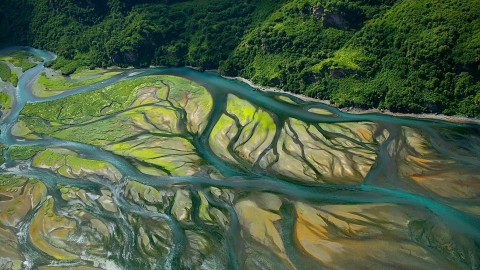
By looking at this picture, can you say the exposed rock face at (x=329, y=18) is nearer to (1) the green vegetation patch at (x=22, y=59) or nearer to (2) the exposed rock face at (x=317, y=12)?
(2) the exposed rock face at (x=317, y=12)

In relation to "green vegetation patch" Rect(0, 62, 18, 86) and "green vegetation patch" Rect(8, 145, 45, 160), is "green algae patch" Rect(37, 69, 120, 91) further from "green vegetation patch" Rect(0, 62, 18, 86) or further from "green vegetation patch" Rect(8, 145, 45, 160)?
"green vegetation patch" Rect(8, 145, 45, 160)

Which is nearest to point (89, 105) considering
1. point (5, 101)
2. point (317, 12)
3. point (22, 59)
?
point (5, 101)

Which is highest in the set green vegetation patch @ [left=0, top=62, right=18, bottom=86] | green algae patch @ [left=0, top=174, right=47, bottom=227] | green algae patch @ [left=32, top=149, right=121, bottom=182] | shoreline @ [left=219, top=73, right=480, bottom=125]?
shoreline @ [left=219, top=73, right=480, bottom=125]

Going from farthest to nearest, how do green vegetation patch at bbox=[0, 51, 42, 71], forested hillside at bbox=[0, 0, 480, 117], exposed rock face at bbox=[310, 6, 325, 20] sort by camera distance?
green vegetation patch at bbox=[0, 51, 42, 71]
exposed rock face at bbox=[310, 6, 325, 20]
forested hillside at bbox=[0, 0, 480, 117]

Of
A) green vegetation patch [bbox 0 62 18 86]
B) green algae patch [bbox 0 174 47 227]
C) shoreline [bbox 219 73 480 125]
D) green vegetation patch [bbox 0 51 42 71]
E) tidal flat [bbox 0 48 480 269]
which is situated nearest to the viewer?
tidal flat [bbox 0 48 480 269]

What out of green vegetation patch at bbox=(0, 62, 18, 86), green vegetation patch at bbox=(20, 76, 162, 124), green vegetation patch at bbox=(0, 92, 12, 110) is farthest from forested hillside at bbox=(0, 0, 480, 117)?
green vegetation patch at bbox=(0, 92, 12, 110)

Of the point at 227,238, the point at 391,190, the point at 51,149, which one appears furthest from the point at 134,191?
the point at 391,190

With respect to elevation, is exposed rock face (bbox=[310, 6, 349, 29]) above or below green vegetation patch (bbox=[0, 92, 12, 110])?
above

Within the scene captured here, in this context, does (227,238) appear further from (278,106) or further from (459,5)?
(459,5)
